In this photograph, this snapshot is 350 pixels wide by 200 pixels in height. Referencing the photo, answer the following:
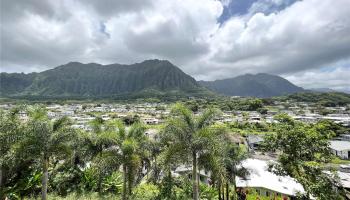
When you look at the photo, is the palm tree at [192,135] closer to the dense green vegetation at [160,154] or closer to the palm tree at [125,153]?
the dense green vegetation at [160,154]

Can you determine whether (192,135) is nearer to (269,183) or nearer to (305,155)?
(305,155)

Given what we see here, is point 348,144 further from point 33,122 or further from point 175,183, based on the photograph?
point 33,122

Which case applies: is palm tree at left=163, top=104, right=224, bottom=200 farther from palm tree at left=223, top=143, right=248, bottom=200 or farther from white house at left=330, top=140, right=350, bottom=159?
white house at left=330, top=140, right=350, bottom=159

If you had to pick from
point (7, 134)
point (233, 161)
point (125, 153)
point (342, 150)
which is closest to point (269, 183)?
point (233, 161)

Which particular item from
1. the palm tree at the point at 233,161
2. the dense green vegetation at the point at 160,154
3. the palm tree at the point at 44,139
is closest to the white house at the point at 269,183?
the palm tree at the point at 233,161

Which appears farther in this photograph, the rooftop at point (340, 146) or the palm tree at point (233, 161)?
the rooftop at point (340, 146)

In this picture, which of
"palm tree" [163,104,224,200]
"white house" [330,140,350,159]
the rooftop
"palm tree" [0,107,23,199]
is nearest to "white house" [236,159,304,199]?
"palm tree" [163,104,224,200]

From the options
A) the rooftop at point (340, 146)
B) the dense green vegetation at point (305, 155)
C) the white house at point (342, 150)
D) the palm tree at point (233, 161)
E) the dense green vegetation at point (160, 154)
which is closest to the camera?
the dense green vegetation at point (305, 155)
